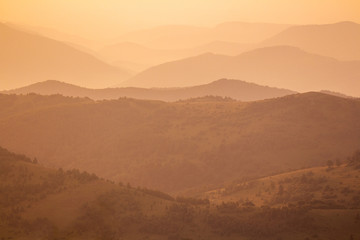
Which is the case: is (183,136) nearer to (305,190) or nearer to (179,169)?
(179,169)

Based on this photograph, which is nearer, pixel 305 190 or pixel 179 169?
pixel 305 190

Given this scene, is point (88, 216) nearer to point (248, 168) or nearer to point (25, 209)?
point (25, 209)

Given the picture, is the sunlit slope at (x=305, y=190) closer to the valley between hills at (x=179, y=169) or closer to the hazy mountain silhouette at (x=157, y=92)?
the valley between hills at (x=179, y=169)

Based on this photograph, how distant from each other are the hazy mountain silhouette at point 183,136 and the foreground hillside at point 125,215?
99.4ft

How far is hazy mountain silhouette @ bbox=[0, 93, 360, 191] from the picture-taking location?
3063 inches

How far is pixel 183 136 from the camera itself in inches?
3482

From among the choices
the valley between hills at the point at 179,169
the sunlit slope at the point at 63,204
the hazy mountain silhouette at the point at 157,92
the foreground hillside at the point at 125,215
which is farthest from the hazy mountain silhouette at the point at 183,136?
the hazy mountain silhouette at the point at 157,92

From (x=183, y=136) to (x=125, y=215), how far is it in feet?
162

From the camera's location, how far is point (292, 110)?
94.6 metres

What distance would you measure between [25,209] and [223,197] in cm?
2517

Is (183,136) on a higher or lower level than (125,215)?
higher

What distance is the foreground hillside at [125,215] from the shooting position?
3566 centimetres

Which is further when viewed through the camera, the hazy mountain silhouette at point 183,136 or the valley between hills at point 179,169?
the hazy mountain silhouette at point 183,136

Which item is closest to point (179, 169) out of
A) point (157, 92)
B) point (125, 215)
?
point (125, 215)
